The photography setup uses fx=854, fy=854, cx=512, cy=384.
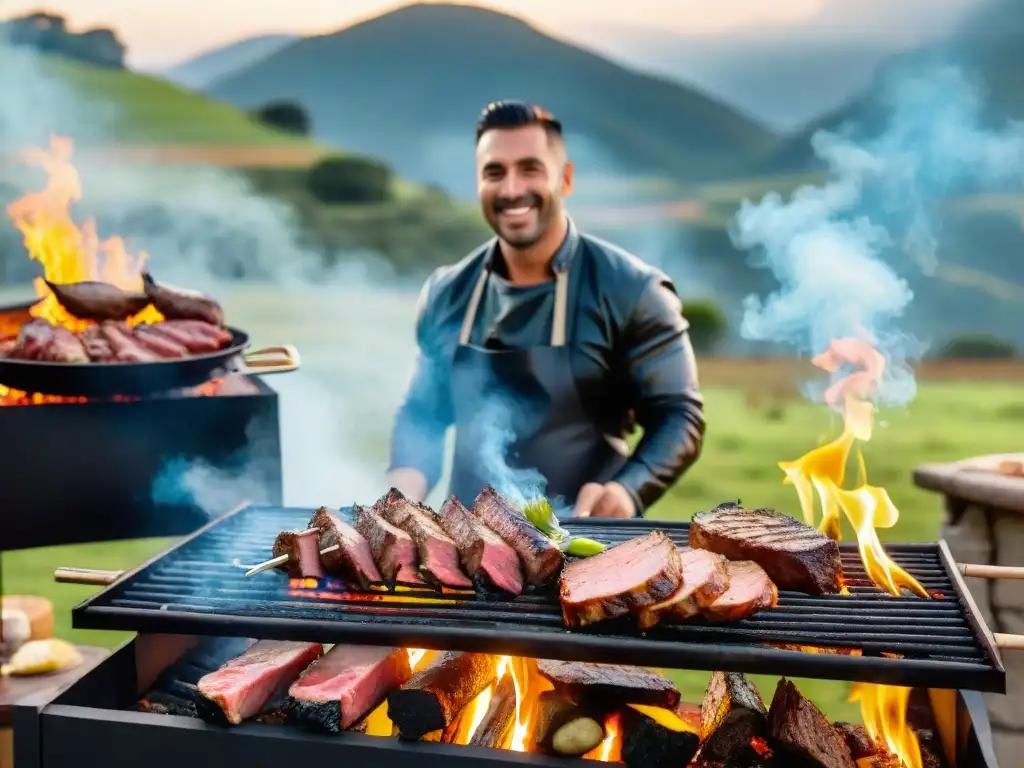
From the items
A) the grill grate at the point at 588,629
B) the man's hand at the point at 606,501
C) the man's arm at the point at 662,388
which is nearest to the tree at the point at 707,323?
the man's arm at the point at 662,388

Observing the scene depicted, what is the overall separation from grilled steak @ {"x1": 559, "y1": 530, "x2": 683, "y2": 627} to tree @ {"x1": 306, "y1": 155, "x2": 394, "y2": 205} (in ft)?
50.6

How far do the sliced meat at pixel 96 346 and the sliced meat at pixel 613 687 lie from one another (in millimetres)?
2080

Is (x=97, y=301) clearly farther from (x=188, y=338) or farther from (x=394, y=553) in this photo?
(x=394, y=553)

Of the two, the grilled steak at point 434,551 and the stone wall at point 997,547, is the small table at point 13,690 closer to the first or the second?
the grilled steak at point 434,551

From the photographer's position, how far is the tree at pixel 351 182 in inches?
664

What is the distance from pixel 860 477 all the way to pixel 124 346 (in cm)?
273

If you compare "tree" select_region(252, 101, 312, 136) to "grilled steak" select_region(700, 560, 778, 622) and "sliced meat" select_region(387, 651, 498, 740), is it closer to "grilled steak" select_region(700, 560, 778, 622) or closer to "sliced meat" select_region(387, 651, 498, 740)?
"sliced meat" select_region(387, 651, 498, 740)

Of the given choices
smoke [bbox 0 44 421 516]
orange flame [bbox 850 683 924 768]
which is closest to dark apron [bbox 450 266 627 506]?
orange flame [bbox 850 683 924 768]

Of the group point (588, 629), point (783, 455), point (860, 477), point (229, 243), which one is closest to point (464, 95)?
point (229, 243)

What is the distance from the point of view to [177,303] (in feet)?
12.1

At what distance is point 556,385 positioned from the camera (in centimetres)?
389

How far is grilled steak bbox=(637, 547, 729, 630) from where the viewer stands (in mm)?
1979

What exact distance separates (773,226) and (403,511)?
2.34 meters

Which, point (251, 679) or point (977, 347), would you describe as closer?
point (251, 679)
